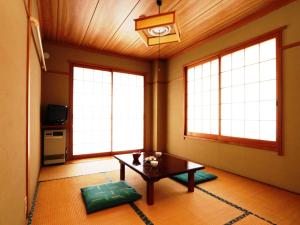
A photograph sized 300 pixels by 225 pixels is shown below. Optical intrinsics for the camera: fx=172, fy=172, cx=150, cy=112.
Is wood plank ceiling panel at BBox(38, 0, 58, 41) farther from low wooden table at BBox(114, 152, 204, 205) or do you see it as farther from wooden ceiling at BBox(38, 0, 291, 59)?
low wooden table at BBox(114, 152, 204, 205)

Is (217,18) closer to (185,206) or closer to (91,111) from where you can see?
(185,206)

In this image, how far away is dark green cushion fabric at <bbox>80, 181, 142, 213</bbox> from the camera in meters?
1.93

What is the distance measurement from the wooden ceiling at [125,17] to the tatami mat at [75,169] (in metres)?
2.74

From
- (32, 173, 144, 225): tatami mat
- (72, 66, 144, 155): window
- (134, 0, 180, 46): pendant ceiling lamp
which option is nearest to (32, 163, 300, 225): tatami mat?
(32, 173, 144, 225): tatami mat

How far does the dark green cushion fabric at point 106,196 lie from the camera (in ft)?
6.34

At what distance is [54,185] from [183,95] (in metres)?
3.37

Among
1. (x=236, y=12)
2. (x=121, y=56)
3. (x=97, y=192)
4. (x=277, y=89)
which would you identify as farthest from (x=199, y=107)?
(x=97, y=192)

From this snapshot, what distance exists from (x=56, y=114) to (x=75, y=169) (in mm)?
1223

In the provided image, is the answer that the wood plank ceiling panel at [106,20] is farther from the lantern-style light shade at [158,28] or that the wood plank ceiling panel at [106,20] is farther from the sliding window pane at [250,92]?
the sliding window pane at [250,92]

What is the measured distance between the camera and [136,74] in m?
5.11

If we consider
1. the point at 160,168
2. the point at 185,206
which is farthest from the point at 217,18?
the point at 185,206

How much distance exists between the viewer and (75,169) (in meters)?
3.40

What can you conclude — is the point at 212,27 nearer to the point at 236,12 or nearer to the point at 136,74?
the point at 236,12

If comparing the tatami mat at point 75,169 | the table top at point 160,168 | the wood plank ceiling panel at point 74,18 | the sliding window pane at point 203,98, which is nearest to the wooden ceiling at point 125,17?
the wood plank ceiling panel at point 74,18
